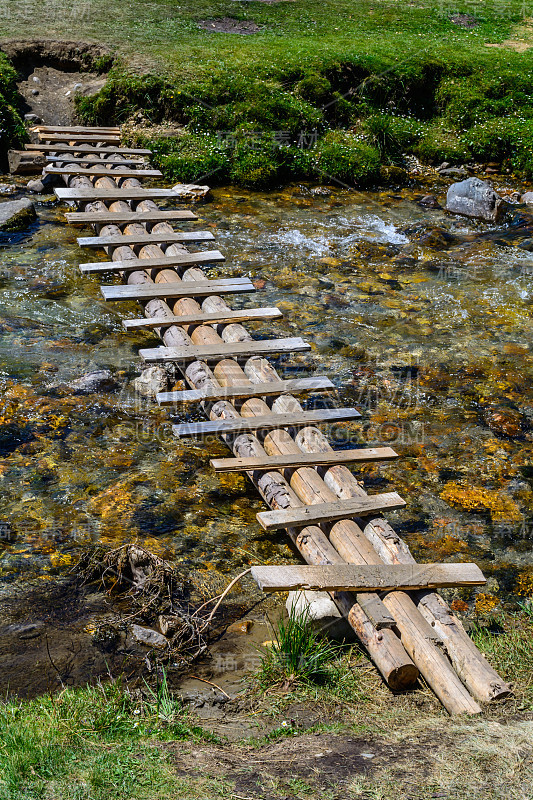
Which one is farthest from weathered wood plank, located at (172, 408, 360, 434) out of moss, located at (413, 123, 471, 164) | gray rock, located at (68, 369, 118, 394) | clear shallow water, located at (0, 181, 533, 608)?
moss, located at (413, 123, 471, 164)

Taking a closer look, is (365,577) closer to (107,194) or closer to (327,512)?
(327,512)

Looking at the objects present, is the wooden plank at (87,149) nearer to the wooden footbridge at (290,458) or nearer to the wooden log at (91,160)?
the wooden log at (91,160)

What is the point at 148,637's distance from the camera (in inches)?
201

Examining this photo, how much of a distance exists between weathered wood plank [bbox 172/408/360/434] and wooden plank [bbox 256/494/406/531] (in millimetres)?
1162

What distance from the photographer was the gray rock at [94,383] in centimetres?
797

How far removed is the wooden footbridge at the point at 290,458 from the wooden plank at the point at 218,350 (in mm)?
15

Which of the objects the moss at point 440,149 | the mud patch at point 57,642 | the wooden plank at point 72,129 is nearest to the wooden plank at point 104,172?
the wooden plank at point 72,129

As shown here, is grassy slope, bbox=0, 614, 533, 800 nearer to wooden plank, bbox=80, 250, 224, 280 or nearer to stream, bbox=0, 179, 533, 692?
stream, bbox=0, 179, 533, 692

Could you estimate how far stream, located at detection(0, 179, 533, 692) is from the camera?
247 inches

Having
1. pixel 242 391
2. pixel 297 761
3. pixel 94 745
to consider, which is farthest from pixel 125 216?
pixel 297 761

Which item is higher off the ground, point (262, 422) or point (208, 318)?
point (208, 318)

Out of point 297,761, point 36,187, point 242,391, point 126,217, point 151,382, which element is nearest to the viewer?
point 297,761

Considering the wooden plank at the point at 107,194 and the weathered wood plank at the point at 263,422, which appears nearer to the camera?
the weathered wood plank at the point at 263,422

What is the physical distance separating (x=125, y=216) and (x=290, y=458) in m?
5.60
